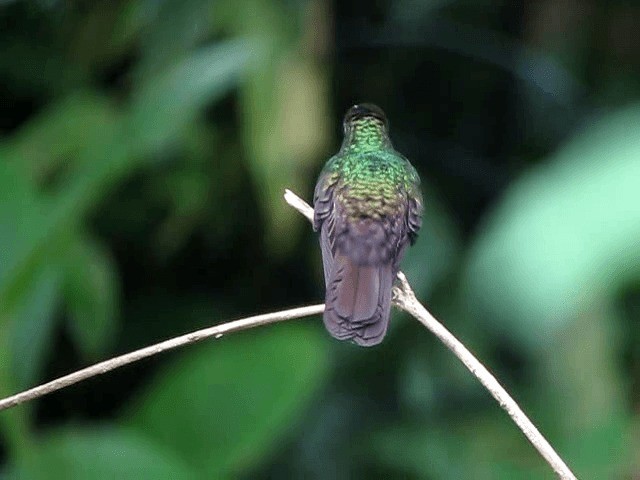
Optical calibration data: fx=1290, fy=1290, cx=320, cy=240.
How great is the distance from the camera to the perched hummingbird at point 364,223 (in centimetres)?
77

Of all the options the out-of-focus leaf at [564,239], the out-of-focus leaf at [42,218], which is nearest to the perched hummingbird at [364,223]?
the out-of-focus leaf at [564,239]

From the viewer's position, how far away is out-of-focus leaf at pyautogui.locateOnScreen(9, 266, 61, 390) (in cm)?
216

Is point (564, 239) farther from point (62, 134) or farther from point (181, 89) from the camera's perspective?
point (62, 134)

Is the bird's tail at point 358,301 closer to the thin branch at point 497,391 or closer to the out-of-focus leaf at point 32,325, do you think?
the thin branch at point 497,391

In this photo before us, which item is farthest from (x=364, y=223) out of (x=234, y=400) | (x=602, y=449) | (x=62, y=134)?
(x=62, y=134)

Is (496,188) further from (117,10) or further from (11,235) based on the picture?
(11,235)

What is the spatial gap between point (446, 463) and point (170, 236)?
2.96ft

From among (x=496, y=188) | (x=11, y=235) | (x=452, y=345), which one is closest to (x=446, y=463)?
(x=496, y=188)

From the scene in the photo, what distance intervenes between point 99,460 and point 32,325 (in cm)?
26

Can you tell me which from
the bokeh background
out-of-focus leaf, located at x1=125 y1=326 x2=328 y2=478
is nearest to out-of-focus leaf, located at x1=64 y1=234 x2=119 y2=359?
the bokeh background

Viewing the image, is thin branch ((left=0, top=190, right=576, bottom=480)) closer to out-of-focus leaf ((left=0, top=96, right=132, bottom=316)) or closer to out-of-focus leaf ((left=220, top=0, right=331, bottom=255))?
out-of-focus leaf ((left=0, top=96, right=132, bottom=316))

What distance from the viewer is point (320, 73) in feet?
9.29

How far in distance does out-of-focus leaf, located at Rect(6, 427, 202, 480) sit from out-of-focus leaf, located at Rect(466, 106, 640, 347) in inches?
69.2

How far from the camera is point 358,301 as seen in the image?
2.57 feet
